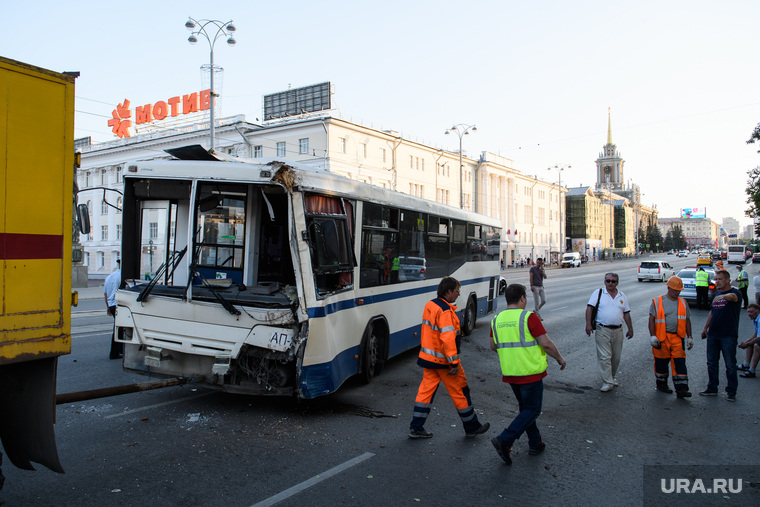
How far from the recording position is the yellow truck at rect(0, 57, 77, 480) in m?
3.54

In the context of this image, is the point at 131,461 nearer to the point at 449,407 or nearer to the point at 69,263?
the point at 69,263

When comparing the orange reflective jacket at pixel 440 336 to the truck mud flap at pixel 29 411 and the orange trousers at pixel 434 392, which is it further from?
the truck mud flap at pixel 29 411

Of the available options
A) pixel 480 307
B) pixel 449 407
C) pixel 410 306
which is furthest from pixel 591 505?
pixel 480 307

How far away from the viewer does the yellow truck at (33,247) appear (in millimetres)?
3541

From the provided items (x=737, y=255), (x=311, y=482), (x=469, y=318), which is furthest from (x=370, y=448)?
(x=737, y=255)

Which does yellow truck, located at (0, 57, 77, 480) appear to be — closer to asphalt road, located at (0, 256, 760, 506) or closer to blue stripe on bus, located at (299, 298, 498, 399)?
asphalt road, located at (0, 256, 760, 506)

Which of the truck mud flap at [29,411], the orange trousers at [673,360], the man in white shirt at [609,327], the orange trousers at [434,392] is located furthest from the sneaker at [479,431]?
the truck mud flap at [29,411]

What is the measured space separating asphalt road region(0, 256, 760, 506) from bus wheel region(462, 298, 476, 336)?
453 centimetres

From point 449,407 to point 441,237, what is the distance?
15.2 ft

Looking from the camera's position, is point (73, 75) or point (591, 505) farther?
point (591, 505)

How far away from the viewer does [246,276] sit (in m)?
6.71

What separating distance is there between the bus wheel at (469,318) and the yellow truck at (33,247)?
33.2ft

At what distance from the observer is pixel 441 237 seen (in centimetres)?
1098

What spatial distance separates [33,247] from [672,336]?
7743 millimetres
